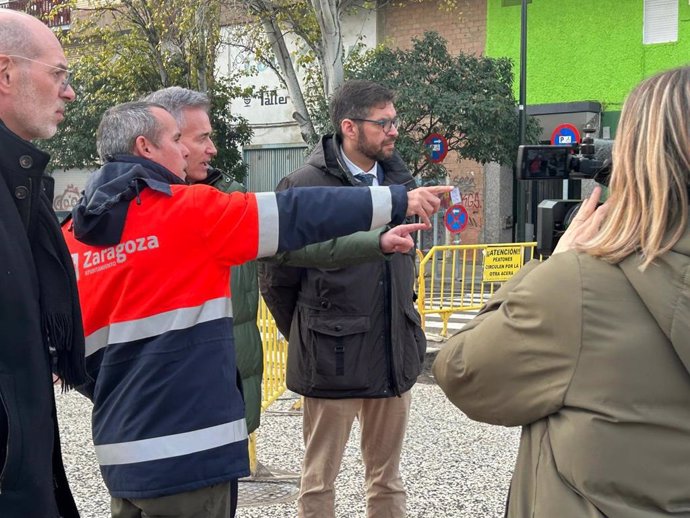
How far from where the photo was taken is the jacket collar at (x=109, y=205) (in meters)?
2.46

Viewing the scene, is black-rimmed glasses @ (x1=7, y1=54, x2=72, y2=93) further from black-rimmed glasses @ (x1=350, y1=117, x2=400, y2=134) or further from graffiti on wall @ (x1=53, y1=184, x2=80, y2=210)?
graffiti on wall @ (x1=53, y1=184, x2=80, y2=210)

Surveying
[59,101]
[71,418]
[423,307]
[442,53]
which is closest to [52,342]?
[59,101]

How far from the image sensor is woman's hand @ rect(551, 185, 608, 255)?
181 centimetres

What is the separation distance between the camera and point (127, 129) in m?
2.79

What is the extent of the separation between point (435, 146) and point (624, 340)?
1432cm

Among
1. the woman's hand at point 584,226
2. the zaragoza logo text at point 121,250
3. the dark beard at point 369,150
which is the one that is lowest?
the zaragoza logo text at point 121,250

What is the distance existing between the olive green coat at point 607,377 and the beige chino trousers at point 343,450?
209 centimetres

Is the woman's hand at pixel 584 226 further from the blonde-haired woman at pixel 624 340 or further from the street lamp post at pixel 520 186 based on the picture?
the street lamp post at pixel 520 186

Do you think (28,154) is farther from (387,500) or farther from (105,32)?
(105,32)

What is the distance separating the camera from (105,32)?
17891 millimetres

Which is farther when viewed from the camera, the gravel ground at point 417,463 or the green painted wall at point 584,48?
the green painted wall at point 584,48

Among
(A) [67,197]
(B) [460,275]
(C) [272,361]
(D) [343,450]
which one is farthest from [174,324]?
(A) [67,197]

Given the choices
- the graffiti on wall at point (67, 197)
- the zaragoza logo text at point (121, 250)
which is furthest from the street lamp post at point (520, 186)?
the zaragoza logo text at point (121, 250)

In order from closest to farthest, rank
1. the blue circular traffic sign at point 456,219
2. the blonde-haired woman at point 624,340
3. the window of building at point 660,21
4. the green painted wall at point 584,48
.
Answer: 1. the blonde-haired woman at point 624,340
2. the blue circular traffic sign at point 456,219
3. the window of building at point 660,21
4. the green painted wall at point 584,48
